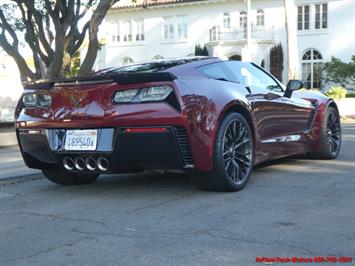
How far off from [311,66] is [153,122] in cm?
3277

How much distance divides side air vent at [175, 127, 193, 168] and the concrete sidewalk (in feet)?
9.52

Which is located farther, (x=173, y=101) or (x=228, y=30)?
(x=228, y=30)

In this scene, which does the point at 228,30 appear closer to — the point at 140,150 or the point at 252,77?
the point at 252,77

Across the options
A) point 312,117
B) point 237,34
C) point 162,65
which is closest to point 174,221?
point 162,65

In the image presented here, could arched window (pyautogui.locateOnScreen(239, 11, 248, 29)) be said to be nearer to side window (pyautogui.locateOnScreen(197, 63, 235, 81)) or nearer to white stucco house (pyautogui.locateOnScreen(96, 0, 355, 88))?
white stucco house (pyautogui.locateOnScreen(96, 0, 355, 88))

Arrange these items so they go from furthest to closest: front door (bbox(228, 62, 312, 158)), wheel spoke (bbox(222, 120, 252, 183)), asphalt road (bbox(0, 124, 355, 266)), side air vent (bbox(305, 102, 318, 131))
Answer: side air vent (bbox(305, 102, 318, 131)) < front door (bbox(228, 62, 312, 158)) < wheel spoke (bbox(222, 120, 252, 183)) < asphalt road (bbox(0, 124, 355, 266))

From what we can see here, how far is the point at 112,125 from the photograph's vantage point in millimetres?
5359

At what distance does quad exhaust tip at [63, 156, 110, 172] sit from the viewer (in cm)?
551

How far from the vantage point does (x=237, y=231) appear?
14.3 ft

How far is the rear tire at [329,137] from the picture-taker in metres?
7.88

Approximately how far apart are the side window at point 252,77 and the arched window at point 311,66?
29142mm

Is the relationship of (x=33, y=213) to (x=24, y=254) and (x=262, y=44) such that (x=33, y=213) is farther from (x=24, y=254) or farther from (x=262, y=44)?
(x=262, y=44)

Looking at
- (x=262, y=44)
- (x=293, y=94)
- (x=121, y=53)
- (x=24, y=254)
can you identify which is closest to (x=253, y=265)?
(x=24, y=254)

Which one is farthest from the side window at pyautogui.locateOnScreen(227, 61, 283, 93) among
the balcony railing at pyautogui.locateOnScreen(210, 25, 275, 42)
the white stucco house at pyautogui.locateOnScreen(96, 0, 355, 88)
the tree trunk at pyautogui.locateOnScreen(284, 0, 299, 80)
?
the balcony railing at pyautogui.locateOnScreen(210, 25, 275, 42)
